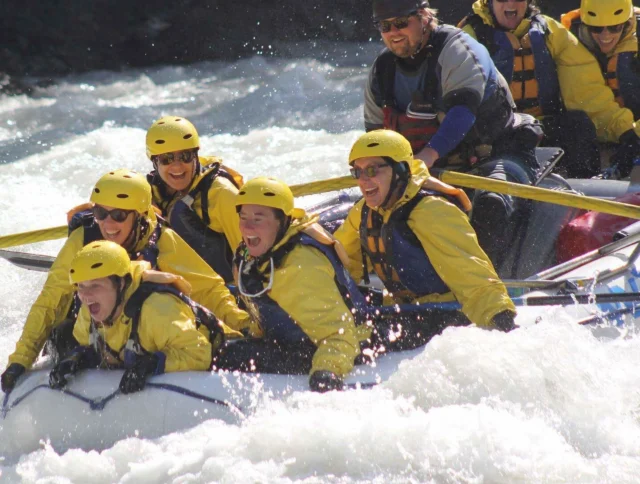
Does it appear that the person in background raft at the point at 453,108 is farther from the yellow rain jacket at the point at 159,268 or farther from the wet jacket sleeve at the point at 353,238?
the yellow rain jacket at the point at 159,268

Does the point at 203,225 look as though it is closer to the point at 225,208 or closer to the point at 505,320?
the point at 225,208

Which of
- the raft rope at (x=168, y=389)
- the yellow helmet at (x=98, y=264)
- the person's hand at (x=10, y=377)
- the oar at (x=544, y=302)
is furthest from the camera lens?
the oar at (x=544, y=302)

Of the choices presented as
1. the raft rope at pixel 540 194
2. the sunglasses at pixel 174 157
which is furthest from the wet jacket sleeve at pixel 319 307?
the raft rope at pixel 540 194

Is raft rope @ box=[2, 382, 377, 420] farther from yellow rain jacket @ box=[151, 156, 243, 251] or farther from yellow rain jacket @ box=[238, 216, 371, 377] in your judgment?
yellow rain jacket @ box=[151, 156, 243, 251]

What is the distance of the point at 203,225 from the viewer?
16.9ft

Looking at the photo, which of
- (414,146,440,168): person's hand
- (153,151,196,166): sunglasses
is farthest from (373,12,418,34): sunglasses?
(153,151,196,166): sunglasses

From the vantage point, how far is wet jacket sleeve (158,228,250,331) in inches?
183

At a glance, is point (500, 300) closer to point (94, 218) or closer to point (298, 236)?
point (298, 236)

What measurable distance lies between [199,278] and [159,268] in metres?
0.19

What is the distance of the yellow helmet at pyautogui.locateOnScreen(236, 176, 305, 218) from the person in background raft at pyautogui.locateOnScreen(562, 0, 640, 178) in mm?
2910

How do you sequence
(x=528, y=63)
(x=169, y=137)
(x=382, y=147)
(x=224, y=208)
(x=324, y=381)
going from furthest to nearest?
(x=528, y=63) → (x=224, y=208) → (x=169, y=137) → (x=382, y=147) → (x=324, y=381)

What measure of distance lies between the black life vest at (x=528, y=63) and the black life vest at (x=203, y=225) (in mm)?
2111

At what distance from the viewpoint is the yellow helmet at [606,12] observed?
253 inches

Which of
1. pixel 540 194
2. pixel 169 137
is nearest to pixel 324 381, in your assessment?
pixel 169 137
